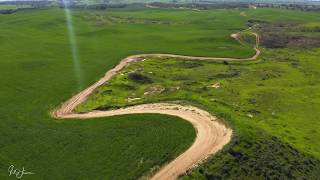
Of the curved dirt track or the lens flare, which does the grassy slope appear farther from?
the curved dirt track

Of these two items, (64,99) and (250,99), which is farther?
(250,99)

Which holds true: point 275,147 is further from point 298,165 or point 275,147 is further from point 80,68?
point 80,68

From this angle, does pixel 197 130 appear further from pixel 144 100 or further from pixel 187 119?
pixel 144 100

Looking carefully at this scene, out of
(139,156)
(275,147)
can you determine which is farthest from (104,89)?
(275,147)

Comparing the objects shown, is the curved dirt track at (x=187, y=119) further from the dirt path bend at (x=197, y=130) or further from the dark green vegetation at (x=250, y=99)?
the dark green vegetation at (x=250, y=99)
